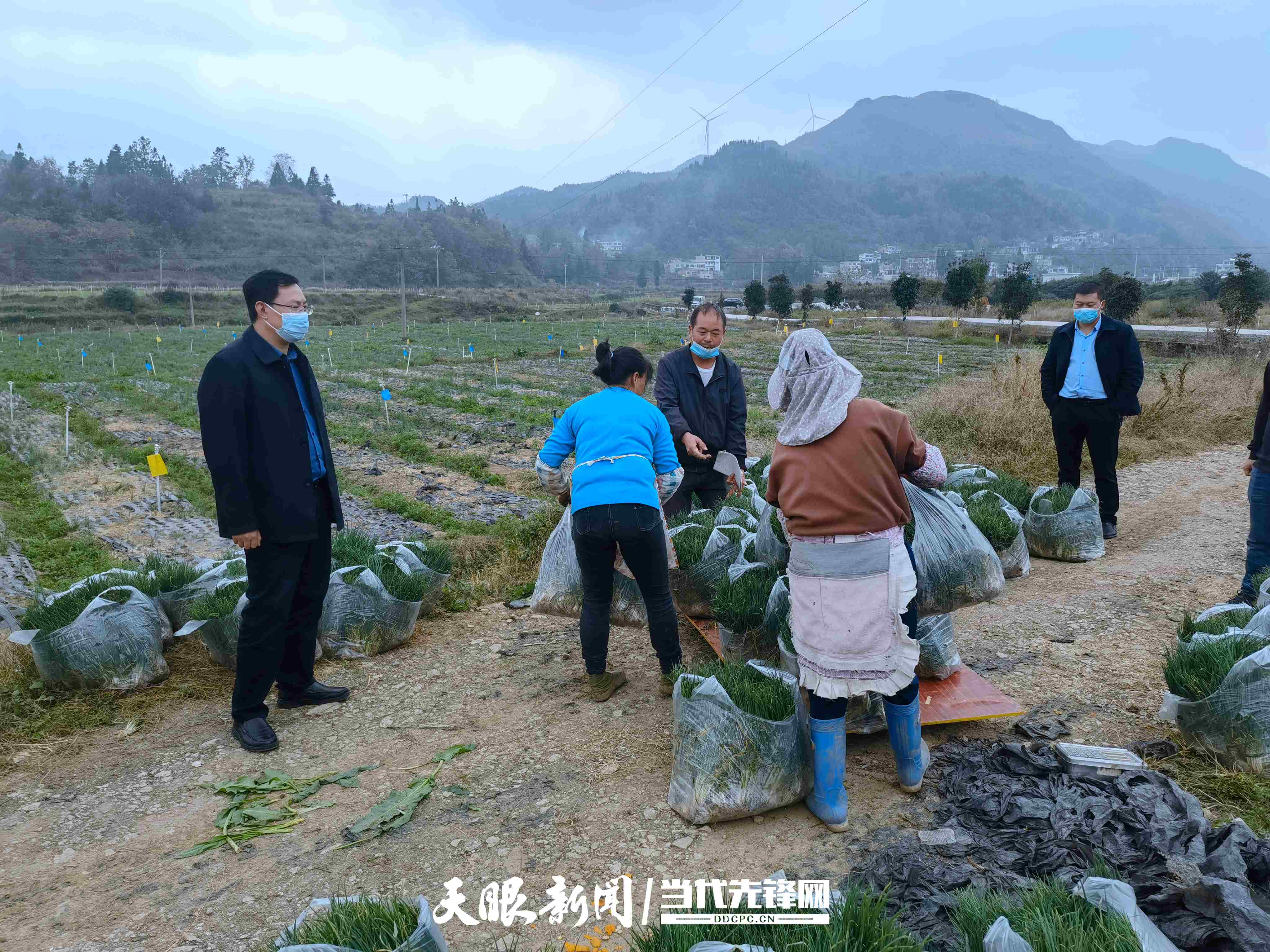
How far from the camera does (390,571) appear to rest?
4359mm

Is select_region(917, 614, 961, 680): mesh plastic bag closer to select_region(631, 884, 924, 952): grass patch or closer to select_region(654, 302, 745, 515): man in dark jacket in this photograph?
select_region(654, 302, 745, 515): man in dark jacket

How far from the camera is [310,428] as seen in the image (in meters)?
3.39

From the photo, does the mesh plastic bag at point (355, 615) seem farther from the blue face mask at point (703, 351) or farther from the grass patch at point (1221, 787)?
the grass patch at point (1221, 787)

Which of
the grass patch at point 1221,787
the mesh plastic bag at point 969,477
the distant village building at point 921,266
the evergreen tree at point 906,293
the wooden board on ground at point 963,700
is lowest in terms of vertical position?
the grass patch at point 1221,787

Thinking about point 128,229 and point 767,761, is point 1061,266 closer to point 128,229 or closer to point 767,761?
point 128,229

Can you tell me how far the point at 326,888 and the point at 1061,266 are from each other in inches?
5885

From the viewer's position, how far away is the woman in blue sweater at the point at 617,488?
317cm

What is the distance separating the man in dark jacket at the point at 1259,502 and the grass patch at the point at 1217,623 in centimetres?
105

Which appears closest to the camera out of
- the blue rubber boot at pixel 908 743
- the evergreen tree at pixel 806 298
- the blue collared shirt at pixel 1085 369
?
the blue rubber boot at pixel 908 743

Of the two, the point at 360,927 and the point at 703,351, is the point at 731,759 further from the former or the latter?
the point at 703,351

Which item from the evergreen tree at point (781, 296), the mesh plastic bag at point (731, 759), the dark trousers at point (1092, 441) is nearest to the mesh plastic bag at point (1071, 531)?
the dark trousers at point (1092, 441)

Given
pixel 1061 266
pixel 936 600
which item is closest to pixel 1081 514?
pixel 936 600

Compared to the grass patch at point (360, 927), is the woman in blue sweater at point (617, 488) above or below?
above

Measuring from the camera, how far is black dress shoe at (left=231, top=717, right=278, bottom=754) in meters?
3.25
